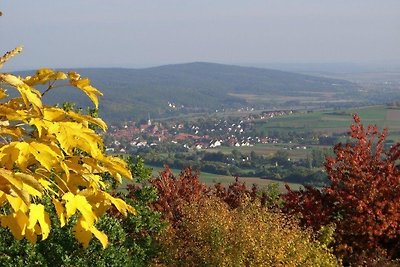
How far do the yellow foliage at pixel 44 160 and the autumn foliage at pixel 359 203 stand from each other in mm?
7892

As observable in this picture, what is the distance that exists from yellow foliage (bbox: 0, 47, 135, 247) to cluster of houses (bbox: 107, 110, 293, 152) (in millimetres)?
87579

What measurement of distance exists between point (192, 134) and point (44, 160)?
125453 mm

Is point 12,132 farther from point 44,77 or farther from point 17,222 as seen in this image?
point 17,222

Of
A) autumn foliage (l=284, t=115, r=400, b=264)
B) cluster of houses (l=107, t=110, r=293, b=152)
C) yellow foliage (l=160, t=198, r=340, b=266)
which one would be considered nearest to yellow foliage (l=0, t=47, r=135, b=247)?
yellow foliage (l=160, t=198, r=340, b=266)

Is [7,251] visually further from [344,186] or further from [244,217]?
[344,186]

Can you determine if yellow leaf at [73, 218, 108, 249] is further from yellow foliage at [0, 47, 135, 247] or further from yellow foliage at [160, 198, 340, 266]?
yellow foliage at [160, 198, 340, 266]

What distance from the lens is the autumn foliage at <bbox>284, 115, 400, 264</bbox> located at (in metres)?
10.5

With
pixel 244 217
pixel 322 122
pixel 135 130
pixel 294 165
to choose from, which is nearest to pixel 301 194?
pixel 244 217

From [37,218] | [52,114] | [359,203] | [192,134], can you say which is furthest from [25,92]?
[192,134]

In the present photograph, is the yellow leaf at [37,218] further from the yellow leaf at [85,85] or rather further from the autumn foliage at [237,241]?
the autumn foliage at [237,241]

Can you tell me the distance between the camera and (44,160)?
2551 mm

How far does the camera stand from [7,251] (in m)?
7.88

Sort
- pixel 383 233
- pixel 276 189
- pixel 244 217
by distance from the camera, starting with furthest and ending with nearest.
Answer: pixel 276 189
pixel 383 233
pixel 244 217

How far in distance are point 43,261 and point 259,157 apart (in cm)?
7567
